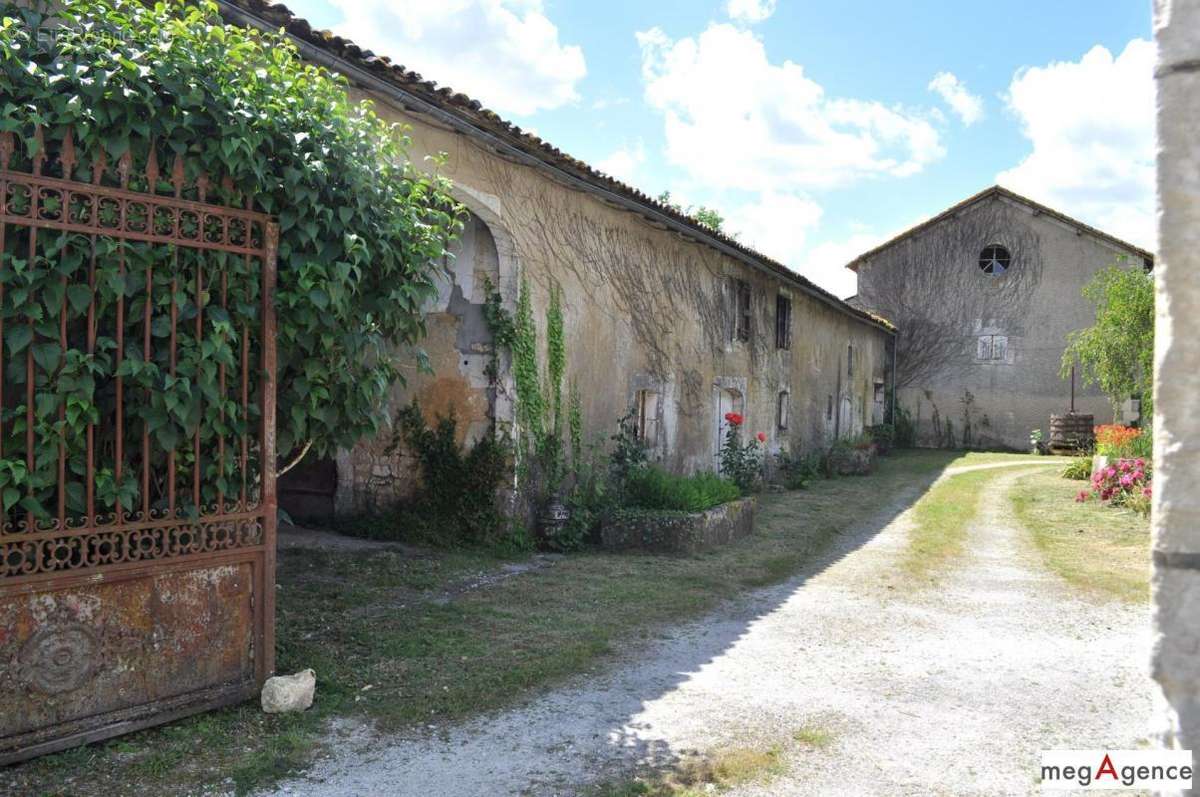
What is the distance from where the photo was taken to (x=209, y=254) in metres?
3.93

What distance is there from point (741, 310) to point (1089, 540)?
6675mm

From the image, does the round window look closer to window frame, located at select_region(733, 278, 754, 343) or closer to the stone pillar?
window frame, located at select_region(733, 278, 754, 343)

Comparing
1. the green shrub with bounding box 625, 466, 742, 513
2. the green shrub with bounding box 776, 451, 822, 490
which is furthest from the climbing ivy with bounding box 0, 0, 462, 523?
the green shrub with bounding box 776, 451, 822, 490

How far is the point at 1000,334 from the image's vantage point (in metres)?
25.5

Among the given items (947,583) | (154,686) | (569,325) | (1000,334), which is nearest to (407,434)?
(569,325)

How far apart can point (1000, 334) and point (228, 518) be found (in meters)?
25.9

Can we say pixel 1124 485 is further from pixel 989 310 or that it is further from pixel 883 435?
pixel 989 310

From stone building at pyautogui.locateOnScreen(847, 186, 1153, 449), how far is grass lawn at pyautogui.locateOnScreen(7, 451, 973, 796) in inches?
738

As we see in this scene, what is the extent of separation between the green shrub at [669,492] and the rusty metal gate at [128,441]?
5519mm

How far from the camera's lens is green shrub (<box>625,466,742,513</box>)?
9133 millimetres

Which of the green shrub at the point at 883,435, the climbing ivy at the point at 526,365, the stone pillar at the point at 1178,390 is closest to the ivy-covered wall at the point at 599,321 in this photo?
the climbing ivy at the point at 526,365

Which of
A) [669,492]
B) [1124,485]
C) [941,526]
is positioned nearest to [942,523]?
[941,526]

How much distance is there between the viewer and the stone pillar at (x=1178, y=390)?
1.69m

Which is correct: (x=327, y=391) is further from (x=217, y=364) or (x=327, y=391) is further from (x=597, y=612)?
(x=597, y=612)
